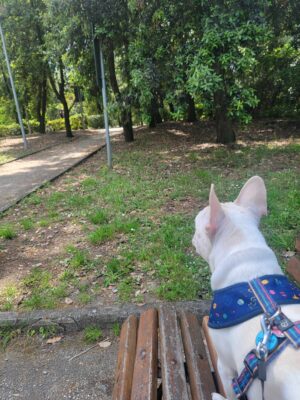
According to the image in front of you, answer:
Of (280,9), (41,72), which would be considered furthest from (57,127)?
(280,9)

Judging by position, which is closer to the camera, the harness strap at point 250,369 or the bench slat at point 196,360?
the harness strap at point 250,369

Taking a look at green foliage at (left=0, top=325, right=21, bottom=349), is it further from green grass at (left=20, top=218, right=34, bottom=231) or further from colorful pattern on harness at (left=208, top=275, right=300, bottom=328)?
green grass at (left=20, top=218, right=34, bottom=231)

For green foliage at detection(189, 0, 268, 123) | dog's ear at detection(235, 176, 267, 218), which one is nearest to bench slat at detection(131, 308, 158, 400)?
dog's ear at detection(235, 176, 267, 218)

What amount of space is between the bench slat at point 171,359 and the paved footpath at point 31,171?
536 centimetres

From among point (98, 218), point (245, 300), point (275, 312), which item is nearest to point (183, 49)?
point (98, 218)

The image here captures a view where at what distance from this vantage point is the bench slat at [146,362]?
1976mm

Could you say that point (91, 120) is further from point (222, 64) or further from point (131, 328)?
point (131, 328)

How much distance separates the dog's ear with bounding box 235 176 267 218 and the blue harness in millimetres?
431

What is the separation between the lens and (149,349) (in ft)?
7.55

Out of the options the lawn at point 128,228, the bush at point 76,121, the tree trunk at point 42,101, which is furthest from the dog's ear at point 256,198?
the bush at point 76,121

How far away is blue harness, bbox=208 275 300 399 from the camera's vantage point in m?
1.31

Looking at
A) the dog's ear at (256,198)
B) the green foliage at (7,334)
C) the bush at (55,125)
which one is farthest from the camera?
the bush at (55,125)

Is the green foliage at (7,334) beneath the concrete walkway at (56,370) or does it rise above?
above

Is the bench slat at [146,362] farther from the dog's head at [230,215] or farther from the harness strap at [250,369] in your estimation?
the dog's head at [230,215]
